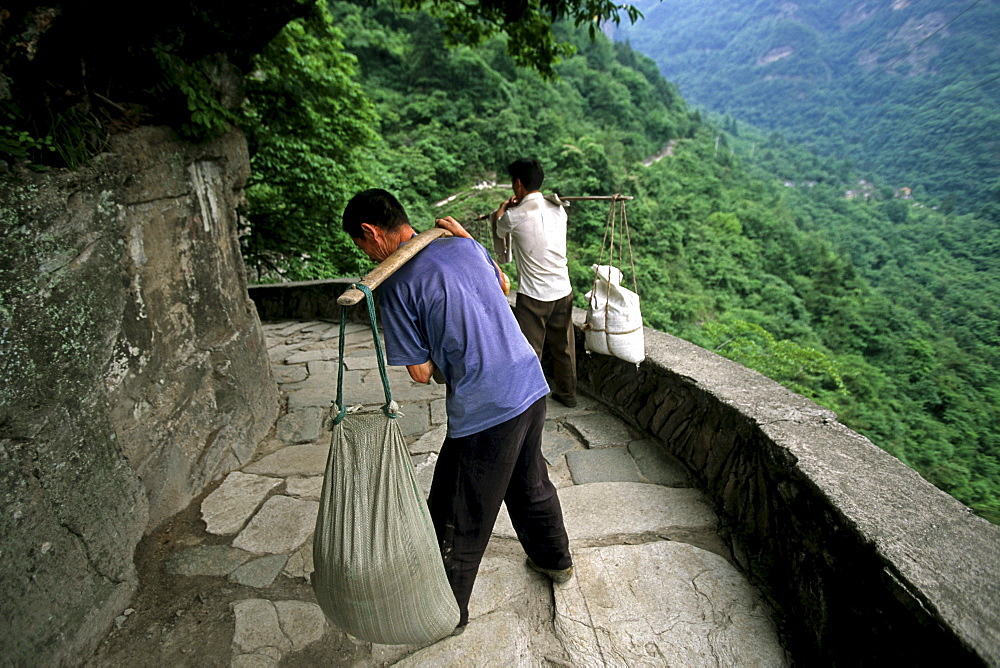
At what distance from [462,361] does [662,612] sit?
123 centimetres

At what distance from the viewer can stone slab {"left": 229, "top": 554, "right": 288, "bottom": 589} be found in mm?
2119

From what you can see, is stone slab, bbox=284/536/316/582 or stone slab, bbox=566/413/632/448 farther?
stone slab, bbox=566/413/632/448

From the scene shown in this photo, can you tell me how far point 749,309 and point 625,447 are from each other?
1654 cm

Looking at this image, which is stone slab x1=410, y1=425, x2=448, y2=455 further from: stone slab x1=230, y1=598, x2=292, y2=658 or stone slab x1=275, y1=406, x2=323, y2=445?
stone slab x1=230, y1=598, x2=292, y2=658

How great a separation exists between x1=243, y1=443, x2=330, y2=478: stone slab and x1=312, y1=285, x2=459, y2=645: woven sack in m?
1.57

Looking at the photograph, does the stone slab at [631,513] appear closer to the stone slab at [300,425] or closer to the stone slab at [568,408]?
the stone slab at [568,408]

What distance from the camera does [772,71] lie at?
231 ft

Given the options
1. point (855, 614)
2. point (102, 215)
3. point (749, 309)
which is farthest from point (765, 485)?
point (749, 309)

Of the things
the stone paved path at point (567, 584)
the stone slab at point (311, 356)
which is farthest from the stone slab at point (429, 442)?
the stone slab at point (311, 356)

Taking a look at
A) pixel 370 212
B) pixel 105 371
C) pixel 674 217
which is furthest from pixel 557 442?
pixel 674 217

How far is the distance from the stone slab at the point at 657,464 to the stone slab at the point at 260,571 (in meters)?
1.84

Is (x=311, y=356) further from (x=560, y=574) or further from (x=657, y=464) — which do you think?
(x=560, y=574)

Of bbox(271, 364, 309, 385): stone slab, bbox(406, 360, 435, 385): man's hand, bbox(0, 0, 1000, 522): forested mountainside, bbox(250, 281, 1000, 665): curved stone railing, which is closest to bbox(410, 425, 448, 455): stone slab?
bbox(250, 281, 1000, 665): curved stone railing

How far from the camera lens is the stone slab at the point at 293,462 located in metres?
2.96
